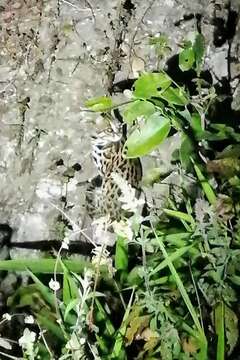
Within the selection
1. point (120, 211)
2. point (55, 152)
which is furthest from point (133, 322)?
point (55, 152)

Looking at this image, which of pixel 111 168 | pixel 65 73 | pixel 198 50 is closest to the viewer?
pixel 198 50

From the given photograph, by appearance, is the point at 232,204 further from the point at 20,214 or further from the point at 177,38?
the point at 177,38

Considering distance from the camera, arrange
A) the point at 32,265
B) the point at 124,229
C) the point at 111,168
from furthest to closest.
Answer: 1. the point at 111,168
2. the point at 32,265
3. the point at 124,229

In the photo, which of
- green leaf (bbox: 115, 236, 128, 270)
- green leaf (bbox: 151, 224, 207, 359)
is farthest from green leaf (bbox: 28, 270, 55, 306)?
green leaf (bbox: 151, 224, 207, 359)

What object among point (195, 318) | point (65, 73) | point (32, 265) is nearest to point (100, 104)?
point (32, 265)

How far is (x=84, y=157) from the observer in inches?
142

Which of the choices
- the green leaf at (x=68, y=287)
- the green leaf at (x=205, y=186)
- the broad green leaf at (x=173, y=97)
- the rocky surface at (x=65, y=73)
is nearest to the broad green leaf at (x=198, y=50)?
the broad green leaf at (x=173, y=97)

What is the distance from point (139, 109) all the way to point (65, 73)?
5.44ft

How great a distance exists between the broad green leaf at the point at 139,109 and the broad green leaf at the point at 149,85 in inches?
1.3

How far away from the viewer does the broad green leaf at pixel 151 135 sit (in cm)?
240

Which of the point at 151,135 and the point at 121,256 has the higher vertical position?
the point at 151,135

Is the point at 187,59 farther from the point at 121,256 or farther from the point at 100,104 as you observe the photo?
the point at 121,256

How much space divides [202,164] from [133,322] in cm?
84

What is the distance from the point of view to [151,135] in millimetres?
2410
